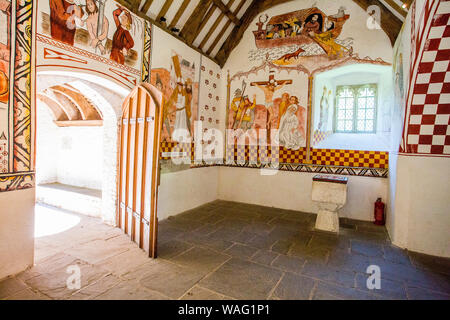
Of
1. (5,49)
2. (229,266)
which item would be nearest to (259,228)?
(229,266)

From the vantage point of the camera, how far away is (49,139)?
6.82 m

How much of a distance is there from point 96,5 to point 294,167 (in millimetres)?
4668

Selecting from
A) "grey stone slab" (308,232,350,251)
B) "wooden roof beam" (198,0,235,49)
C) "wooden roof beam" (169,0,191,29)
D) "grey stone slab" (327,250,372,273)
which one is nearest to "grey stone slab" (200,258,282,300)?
"grey stone slab" (327,250,372,273)

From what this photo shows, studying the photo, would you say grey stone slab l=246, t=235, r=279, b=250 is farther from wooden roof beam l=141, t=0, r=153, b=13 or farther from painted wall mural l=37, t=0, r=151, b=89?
wooden roof beam l=141, t=0, r=153, b=13

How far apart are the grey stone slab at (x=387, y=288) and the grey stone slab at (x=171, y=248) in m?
2.16

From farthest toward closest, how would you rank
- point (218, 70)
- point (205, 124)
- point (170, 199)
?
1. point (218, 70)
2. point (205, 124)
3. point (170, 199)

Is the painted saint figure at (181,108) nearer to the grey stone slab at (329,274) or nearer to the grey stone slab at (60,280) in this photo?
the grey stone slab at (60,280)

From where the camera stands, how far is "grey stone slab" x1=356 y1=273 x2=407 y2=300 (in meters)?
2.56

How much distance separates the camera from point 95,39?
358 cm

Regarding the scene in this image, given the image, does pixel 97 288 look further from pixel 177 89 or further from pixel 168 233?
pixel 177 89

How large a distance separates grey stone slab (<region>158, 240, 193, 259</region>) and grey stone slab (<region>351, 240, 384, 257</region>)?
240 cm
